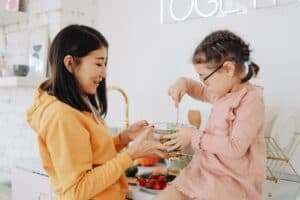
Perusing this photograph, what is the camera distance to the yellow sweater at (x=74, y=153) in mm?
1131

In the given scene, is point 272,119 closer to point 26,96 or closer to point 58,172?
point 58,172

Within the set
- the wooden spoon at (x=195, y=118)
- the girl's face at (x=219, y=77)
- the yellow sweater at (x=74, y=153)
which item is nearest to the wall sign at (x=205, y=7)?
the wooden spoon at (x=195, y=118)

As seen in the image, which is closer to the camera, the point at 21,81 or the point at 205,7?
the point at 205,7

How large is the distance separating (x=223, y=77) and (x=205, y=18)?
723 mm

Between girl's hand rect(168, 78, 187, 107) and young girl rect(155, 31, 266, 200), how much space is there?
0.53ft

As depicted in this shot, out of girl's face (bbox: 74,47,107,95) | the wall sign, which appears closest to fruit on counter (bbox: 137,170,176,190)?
girl's face (bbox: 74,47,107,95)

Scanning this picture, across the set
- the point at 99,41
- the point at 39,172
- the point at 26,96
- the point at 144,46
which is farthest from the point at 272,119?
the point at 26,96

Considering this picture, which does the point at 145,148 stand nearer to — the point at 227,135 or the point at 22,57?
the point at 227,135

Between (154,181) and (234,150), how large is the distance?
0.41 m

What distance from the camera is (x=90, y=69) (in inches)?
48.0

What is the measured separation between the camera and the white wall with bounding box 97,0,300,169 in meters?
1.53

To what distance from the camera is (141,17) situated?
2.08 meters

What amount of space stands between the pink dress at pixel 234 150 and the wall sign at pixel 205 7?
2.02 ft

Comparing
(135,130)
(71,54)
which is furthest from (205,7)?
(71,54)
